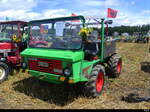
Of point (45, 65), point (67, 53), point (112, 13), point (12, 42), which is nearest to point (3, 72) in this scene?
point (12, 42)

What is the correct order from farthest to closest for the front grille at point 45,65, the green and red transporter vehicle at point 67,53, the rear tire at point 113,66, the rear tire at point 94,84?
the rear tire at point 113,66
the rear tire at point 94,84
the front grille at point 45,65
the green and red transporter vehicle at point 67,53

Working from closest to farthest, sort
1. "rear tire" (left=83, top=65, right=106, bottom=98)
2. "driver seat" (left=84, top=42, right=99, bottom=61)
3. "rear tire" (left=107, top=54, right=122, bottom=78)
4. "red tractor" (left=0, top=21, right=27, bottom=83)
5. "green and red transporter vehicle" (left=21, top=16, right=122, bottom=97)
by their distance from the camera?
"green and red transporter vehicle" (left=21, top=16, right=122, bottom=97) → "rear tire" (left=83, top=65, right=106, bottom=98) → "driver seat" (left=84, top=42, right=99, bottom=61) → "rear tire" (left=107, top=54, right=122, bottom=78) → "red tractor" (left=0, top=21, right=27, bottom=83)

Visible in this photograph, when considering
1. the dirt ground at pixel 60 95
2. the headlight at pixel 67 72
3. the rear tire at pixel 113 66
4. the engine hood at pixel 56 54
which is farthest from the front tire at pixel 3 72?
the rear tire at pixel 113 66

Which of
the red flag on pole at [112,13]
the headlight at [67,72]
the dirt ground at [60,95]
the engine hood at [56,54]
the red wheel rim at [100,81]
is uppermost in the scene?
the red flag on pole at [112,13]

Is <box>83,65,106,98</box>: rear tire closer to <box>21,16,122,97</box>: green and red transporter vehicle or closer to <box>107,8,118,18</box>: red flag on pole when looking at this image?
<box>21,16,122,97</box>: green and red transporter vehicle

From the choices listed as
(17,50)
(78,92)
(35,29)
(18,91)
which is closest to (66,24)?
(35,29)

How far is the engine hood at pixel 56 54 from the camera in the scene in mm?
4129

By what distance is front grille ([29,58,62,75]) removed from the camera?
439 cm

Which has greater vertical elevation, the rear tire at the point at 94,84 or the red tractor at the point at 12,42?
the red tractor at the point at 12,42

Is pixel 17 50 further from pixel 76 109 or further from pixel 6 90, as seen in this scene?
pixel 76 109

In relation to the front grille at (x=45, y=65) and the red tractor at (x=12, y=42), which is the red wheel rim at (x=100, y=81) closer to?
the front grille at (x=45, y=65)

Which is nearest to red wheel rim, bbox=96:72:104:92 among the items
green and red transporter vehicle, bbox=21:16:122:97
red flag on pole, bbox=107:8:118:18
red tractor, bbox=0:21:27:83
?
green and red transporter vehicle, bbox=21:16:122:97

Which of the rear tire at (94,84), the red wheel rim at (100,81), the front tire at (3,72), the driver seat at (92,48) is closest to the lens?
the rear tire at (94,84)

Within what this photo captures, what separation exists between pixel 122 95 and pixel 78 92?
1.27 metres
